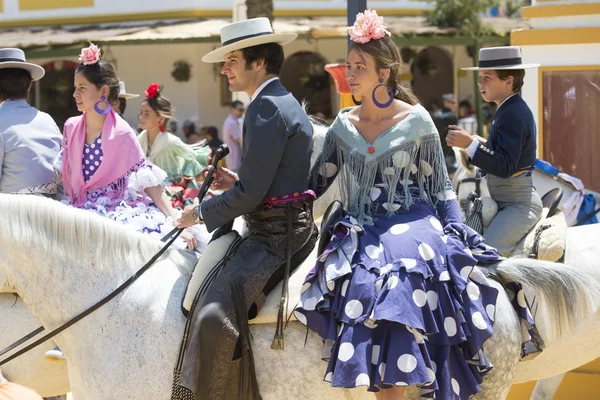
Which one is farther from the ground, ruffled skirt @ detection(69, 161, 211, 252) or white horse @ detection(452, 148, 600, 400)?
ruffled skirt @ detection(69, 161, 211, 252)

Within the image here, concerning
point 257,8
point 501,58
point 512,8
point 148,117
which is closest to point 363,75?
point 501,58

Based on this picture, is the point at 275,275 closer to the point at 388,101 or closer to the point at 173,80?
the point at 388,101

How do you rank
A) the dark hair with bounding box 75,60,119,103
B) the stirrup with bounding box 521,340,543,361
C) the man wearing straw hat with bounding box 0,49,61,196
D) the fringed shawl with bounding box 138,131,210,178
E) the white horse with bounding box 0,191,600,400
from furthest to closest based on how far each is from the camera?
1. the fringed shawl with bounding box 138,131,210,178
2. the man wearing straw hat with bounding box 0,49,61,196
3. the dark hair with bounding box 75,60,119,103
4. the stirrup with bounding box 521,340,543,361
5. the white horse with bounding box 0,191,600,400

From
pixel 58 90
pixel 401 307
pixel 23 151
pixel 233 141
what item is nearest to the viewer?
pixel 401 307

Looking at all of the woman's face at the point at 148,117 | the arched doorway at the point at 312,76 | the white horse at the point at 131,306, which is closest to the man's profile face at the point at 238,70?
the white horse at the point at 131,306

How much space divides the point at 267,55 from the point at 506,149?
1792mm

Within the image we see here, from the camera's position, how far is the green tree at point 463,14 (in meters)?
20.0

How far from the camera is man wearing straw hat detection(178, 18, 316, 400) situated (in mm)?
3775

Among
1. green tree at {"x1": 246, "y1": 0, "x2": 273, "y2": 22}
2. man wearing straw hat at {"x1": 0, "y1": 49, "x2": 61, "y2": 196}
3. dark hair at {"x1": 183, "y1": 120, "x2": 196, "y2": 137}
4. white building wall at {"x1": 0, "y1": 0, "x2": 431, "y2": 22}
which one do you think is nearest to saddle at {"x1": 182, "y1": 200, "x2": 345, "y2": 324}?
man wearing straw hat at {"x1": 0, "y1": 49, "x2": 61, "y2": 196}

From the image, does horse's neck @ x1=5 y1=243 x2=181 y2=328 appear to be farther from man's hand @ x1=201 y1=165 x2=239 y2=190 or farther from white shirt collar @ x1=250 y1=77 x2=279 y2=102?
white shirt collar @ x1=250 y1=77 x2=279 y2=102

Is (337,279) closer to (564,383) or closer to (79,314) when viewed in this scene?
(79,314)

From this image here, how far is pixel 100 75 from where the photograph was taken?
16.6ft

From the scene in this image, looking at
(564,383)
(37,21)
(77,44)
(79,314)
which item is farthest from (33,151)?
(37,21)

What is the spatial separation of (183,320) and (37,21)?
67.5 feet
